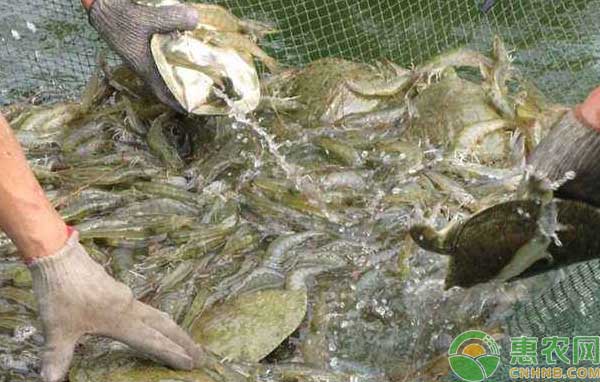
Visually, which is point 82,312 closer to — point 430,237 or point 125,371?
point 125,371

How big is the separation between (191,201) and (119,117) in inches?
25.0

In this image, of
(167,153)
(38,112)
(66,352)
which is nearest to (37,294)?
(66,352)

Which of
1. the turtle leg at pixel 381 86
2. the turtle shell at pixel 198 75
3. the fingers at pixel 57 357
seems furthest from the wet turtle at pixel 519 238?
the turtle leg at pixel 381 86

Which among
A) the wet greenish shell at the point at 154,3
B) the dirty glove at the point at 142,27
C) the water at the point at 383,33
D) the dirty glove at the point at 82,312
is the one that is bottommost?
the water at the point at 383,33

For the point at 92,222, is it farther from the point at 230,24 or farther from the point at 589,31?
the point at 589,31

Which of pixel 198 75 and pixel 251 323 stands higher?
pixel 198 75

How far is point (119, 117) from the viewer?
3.78 meters

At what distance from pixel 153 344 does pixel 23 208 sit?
536 mm

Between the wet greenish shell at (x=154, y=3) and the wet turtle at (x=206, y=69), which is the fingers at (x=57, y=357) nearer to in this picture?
the wet turtle at (x=206, y=69)

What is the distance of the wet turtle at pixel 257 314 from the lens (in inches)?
111

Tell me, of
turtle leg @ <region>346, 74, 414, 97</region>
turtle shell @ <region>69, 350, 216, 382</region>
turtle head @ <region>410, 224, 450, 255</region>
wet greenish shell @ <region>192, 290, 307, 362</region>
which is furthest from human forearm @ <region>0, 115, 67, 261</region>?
turtle leg @ <region>346, 74, 414, 97</region>

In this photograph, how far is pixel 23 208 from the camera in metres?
2.25

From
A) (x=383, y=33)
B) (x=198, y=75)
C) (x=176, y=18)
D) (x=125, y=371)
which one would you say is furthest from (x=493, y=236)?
(x=383, y=33)

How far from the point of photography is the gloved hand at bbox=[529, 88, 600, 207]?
251 cm
